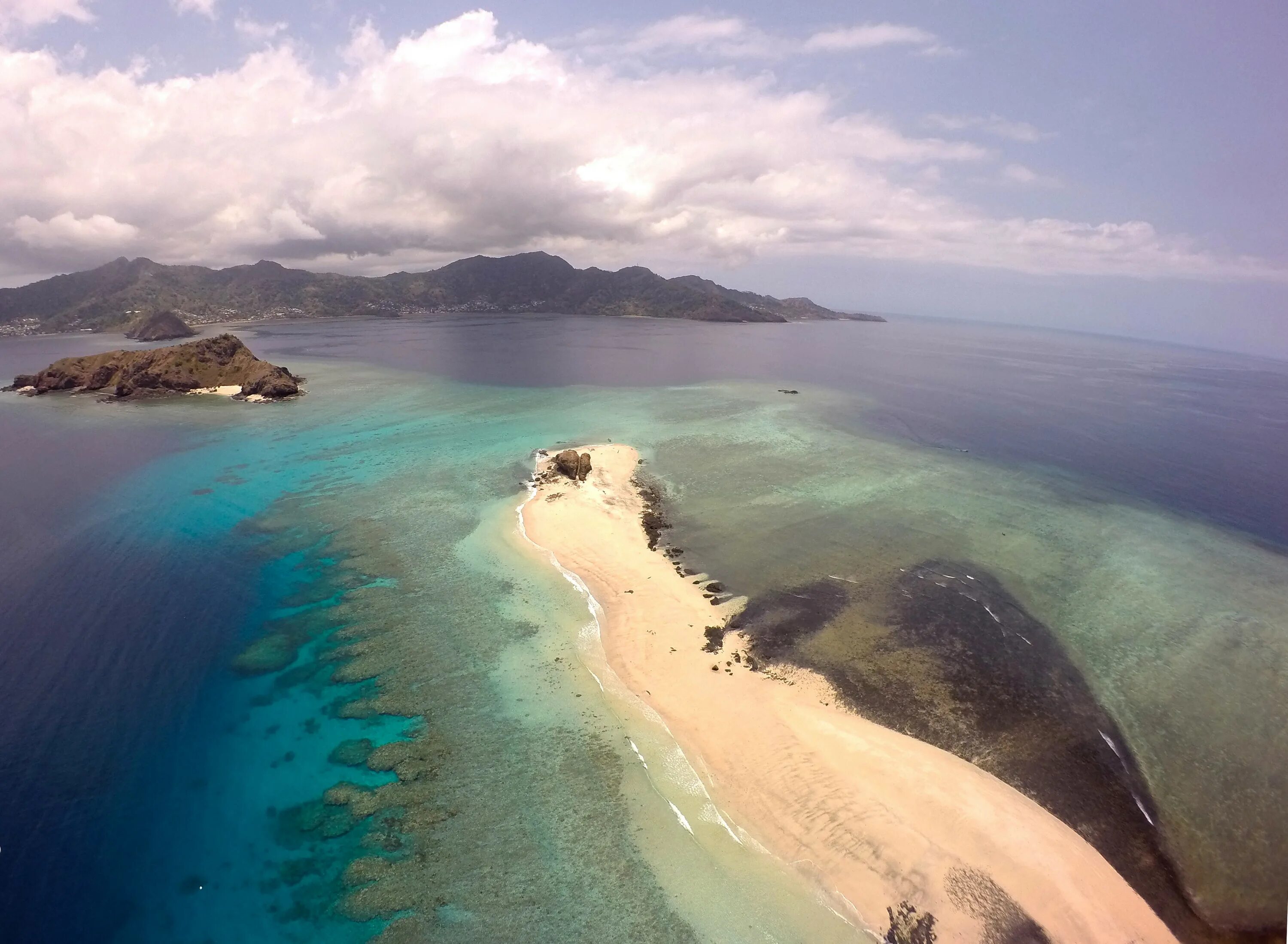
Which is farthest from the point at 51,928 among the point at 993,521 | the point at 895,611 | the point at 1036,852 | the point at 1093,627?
the point at 993,521

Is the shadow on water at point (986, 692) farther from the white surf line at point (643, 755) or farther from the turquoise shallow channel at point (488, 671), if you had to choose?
the white surf line at point (643, 755)

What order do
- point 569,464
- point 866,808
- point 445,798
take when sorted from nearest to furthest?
1. point 445,798
2. point 866,808
3. point 569,464

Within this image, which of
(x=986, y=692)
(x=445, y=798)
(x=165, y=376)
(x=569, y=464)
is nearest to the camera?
(x=445, y=798)

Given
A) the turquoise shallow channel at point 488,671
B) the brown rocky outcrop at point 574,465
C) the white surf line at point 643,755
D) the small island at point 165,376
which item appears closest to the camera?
the turquoise shallow channel at point 488,671

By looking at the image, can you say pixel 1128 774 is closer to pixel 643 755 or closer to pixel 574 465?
pixel 643 755

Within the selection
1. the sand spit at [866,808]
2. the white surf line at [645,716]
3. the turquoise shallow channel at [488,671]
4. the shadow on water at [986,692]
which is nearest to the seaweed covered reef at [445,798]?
the turquoise shallow channel at [488,671]

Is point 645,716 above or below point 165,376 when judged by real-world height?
below

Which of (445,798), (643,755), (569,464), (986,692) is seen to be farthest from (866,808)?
(569,464)
